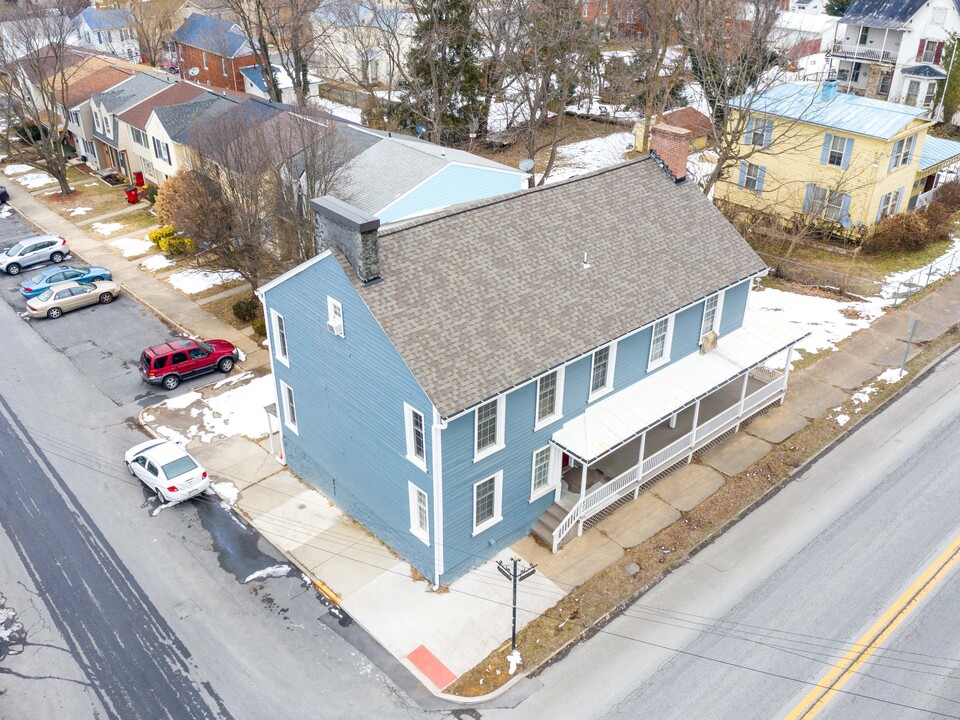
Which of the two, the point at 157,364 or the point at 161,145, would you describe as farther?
the point at 161,145

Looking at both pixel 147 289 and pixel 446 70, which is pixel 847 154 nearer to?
pixel 446 70

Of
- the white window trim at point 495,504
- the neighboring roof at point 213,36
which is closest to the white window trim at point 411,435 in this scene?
the white window trim at point 495,504

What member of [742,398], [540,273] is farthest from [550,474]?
[742,398]

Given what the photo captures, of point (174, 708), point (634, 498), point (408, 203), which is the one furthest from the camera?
point (408, 203)

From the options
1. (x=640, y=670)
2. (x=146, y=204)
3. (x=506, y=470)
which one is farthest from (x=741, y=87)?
(x=146, y=204)

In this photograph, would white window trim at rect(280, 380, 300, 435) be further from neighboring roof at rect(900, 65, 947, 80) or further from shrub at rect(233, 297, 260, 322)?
neighboring roof at rect(900, 65, 947, 80)

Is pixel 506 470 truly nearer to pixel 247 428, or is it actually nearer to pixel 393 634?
pixel 393 634

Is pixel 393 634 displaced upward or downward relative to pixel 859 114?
downward
